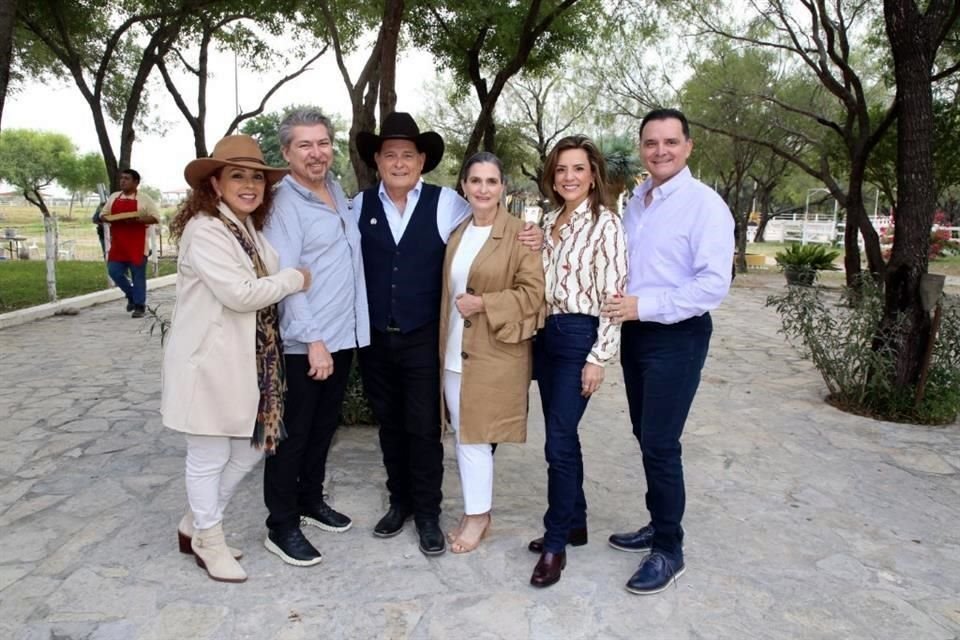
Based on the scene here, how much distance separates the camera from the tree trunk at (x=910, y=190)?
5.30 meters

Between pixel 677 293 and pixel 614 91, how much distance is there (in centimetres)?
1687

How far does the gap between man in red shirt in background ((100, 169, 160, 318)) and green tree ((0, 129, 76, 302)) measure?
113 ft

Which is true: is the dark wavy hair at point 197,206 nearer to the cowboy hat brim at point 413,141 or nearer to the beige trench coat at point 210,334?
the beige trench coat at point 210,334

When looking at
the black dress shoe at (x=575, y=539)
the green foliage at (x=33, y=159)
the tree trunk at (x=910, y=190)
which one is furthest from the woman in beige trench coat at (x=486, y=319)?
the green foliage at (x=33, y=159)

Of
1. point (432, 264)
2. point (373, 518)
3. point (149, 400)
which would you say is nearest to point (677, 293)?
point (432, 264)

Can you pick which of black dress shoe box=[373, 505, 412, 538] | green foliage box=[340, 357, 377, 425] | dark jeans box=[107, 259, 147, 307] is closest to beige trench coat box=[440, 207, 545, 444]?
black dress shoe box=[373, 505, 412, 538]

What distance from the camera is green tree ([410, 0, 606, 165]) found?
9.19m

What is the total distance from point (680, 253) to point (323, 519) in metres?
2.03

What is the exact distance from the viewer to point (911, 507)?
12.7ft

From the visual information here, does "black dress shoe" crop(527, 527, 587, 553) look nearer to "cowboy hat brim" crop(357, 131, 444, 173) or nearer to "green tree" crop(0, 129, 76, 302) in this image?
"cowboy hat brim" crop(357, 131, 444, 173)

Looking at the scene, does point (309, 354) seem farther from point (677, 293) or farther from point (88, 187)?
point (88, 187)

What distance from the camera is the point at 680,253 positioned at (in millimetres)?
2746

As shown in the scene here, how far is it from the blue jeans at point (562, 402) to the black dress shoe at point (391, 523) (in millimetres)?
757

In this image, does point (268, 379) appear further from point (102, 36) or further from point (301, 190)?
point (102, 36)
